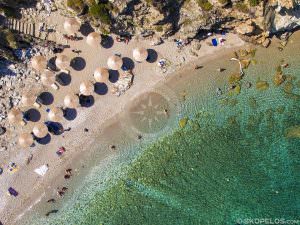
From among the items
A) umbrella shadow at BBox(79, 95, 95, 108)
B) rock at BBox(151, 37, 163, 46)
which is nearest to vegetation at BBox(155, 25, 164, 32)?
rock at BBox(151, 37, 163, 46)

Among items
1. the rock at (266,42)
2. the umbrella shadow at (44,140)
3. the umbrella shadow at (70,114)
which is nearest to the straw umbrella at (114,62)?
the umbrella shadow at (70,114)

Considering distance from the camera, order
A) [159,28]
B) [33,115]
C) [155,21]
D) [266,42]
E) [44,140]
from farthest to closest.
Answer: [44,140]
[33,115]
[266,42]
[159,28]
[155,21]

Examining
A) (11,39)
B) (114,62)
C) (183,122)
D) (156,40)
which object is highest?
(11,39)

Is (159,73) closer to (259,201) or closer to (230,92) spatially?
(230,92)

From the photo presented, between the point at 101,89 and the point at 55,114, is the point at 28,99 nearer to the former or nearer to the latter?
the point at 55,114

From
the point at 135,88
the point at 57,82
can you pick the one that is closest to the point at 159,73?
the point at 135,88

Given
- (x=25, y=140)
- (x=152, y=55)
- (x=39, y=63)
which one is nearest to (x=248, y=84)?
(x=152, y=55)

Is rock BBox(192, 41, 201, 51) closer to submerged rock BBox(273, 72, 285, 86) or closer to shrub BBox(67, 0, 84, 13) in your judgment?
submerged rock BBox(273, 72, 285, 86)
